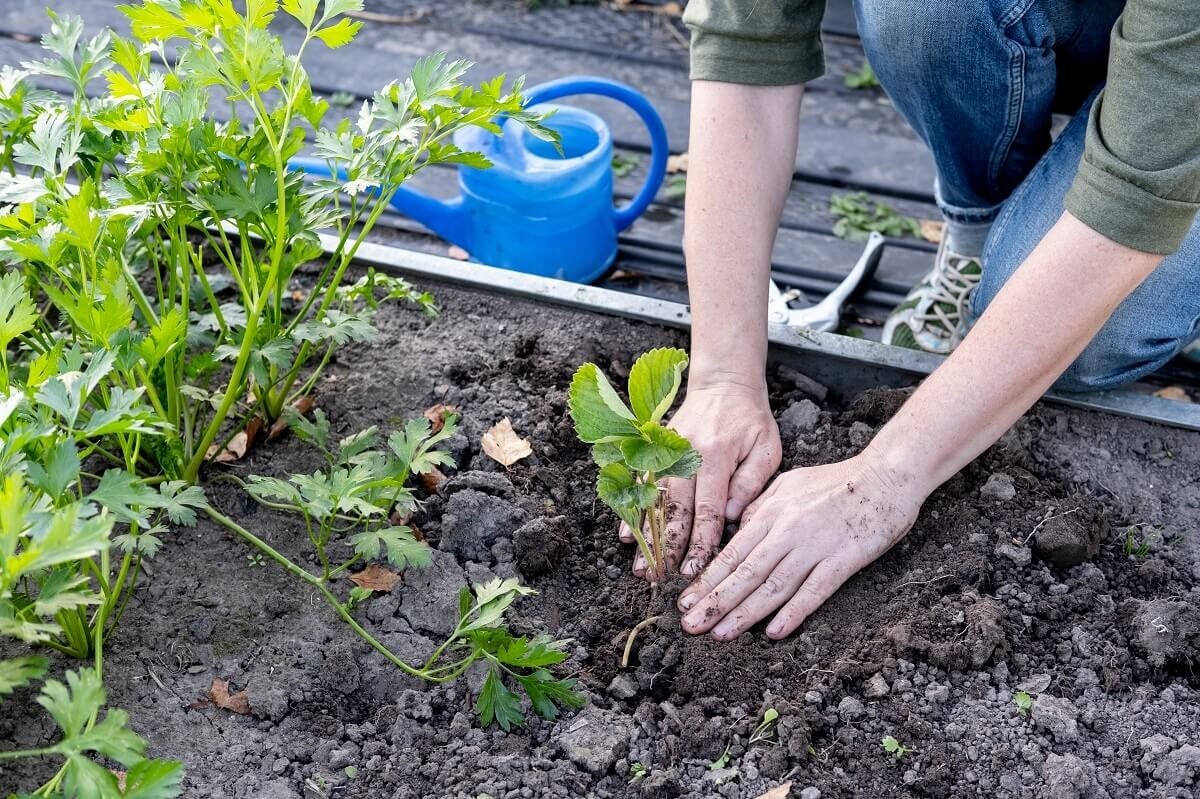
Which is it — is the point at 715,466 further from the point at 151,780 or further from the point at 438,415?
the point at 151,780

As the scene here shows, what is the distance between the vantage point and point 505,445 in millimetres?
1916

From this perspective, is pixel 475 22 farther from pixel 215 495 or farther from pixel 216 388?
pixel 215 495

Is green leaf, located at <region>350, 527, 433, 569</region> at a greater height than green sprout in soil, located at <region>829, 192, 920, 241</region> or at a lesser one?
greater

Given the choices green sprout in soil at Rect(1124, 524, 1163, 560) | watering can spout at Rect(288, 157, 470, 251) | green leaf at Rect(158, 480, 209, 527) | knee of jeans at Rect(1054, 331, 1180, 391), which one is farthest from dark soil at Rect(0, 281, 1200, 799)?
watering can spout at Rect(288, 157, 470, 251)

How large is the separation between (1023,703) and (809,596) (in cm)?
31

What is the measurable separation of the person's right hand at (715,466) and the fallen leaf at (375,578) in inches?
13.6

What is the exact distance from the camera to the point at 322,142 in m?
1.59

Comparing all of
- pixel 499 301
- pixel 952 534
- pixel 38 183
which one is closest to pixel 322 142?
pixel 38 183

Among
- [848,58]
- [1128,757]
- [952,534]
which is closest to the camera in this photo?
[1128,757]

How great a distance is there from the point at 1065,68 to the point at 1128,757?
1319mm

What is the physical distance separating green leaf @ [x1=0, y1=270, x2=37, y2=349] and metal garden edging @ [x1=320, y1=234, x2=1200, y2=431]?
0.90m

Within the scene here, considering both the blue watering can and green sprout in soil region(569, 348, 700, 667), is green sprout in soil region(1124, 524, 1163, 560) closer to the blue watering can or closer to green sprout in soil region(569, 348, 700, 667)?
green sprout in soil region(569, 348, 700, 667)

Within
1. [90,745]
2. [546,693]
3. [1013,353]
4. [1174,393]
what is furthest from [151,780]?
[1174,393]

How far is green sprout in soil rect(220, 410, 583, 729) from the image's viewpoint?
4.90 ft
